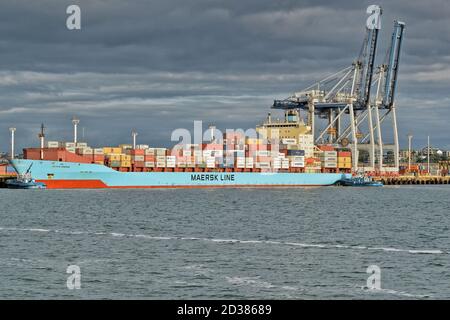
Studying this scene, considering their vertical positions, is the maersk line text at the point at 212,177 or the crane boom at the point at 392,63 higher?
the crane boom at the point at 392,63

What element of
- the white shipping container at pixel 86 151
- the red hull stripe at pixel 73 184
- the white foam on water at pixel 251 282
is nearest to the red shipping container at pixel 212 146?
the white shipping container at pixel 86 151

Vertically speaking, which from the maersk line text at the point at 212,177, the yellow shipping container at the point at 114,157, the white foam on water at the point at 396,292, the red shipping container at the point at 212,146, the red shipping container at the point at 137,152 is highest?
the red shipping container at the point at 212,146

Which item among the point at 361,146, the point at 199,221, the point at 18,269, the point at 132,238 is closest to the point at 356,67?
the point at 361,146

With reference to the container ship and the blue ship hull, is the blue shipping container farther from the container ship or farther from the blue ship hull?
the blue ship hull

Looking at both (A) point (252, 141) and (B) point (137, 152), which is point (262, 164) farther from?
(B) point (137, 152)

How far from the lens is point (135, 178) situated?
96.2 meters

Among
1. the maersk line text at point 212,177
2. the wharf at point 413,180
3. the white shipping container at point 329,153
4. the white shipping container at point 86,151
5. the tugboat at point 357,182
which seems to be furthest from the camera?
the wharf at point 413,180

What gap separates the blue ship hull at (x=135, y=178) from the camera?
91062 millimetres

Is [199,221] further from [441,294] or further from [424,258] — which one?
[441,294]

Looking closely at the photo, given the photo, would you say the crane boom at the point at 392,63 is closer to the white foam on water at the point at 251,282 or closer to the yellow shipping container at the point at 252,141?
the yellow shipping container at the point at 252,141

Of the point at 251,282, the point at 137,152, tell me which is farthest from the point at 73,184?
the point at 251,282

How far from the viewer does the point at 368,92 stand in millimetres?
125250

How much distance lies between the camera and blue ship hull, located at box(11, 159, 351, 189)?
9106cm

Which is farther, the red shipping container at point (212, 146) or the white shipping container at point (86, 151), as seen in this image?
the red shipping container at point (212, 146)
